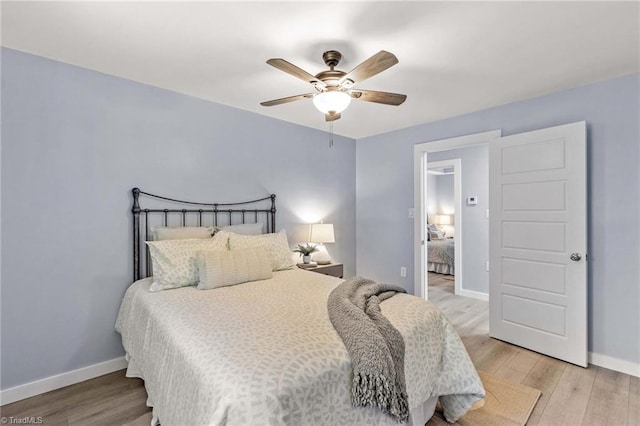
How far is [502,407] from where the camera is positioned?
2078 millimetres

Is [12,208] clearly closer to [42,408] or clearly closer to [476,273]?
[42,408]

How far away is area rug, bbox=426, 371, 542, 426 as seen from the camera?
1.93 m

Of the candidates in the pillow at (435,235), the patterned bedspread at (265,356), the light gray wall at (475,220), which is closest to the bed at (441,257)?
the pillow at (435,235)

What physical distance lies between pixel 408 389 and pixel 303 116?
9.67 feet

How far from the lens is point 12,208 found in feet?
7.02

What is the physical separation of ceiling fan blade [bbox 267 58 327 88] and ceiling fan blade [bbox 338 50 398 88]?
17 centimetres

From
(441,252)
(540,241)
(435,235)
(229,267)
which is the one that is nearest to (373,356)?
(229,267)

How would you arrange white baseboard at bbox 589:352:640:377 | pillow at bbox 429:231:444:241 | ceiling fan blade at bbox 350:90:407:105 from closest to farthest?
1. ceiling fan blade at bbox 350:90:407:105
2. white baseboard at bbox 589:352:640:377
3. pillow at bbox 429:231:444:241

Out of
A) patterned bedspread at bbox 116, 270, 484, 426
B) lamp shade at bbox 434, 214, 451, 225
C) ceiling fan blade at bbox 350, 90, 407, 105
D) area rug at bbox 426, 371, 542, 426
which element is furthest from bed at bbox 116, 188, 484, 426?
lamp shade at bbox 434, 214, 451, 225

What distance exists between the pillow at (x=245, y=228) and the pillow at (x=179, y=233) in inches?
7.6

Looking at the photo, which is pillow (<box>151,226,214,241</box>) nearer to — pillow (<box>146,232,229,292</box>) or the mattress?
pillow (<box>146,232,229,292</box>)

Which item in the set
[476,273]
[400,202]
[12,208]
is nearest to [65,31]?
[12,208]

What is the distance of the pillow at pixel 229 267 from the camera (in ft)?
7.52

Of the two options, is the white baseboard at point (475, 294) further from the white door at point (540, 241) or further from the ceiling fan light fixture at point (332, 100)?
the ceiling fan light fixture at point (332, 100)
